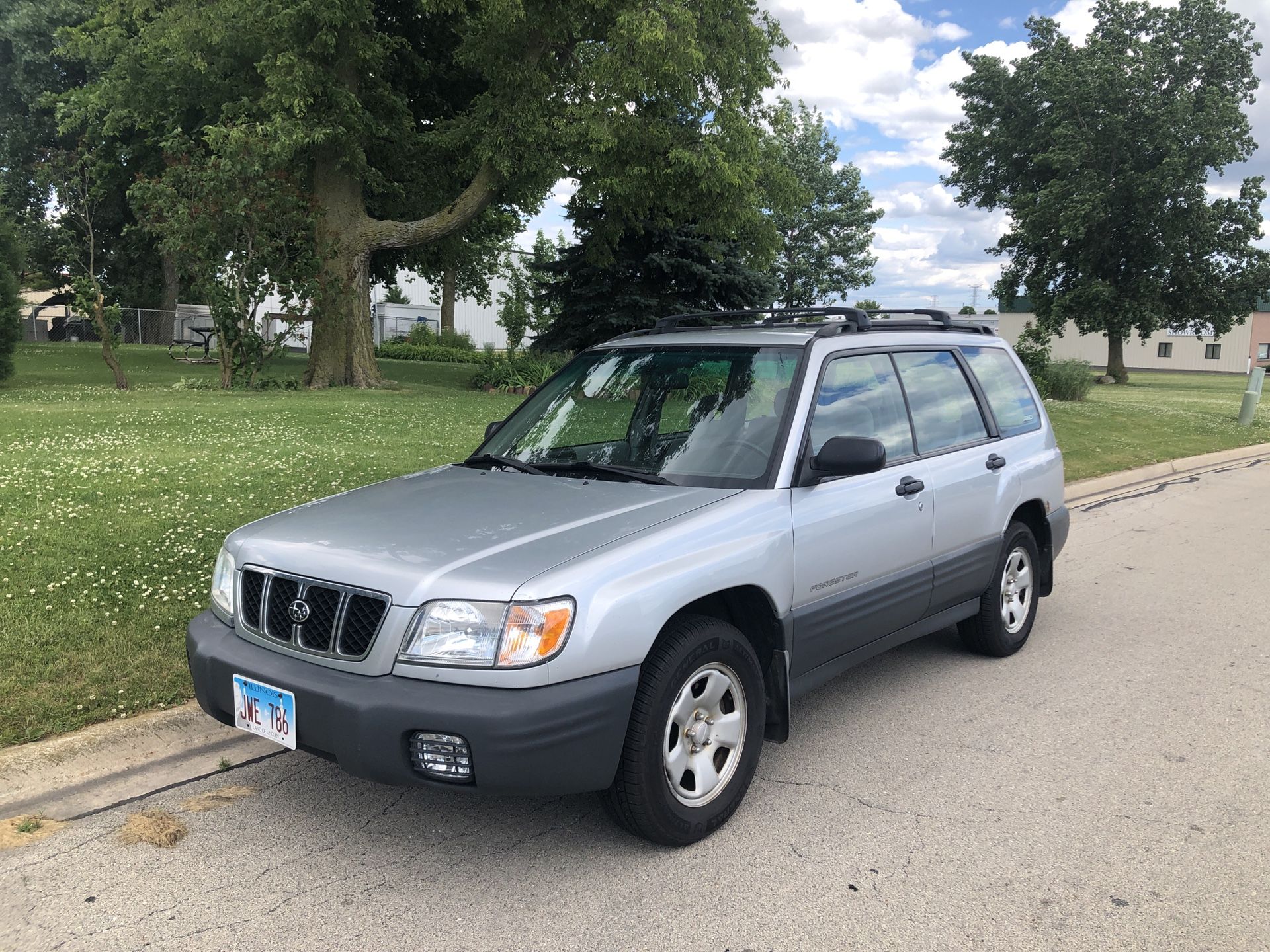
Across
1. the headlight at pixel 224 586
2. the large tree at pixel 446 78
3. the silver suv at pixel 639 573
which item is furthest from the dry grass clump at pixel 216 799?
the large tree at pixel 446 78

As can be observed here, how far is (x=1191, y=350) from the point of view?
77812 millimetres

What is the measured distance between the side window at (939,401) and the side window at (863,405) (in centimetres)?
12

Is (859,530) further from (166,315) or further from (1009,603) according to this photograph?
(166,315)

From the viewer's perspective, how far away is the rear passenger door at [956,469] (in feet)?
15.6

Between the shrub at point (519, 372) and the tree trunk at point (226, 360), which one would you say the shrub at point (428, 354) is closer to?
the shrub at point (519, 372)

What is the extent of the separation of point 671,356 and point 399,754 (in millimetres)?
2289

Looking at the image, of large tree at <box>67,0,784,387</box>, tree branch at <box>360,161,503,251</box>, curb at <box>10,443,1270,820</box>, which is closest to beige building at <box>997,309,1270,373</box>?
large tree at <box>67,0,784,387</box>

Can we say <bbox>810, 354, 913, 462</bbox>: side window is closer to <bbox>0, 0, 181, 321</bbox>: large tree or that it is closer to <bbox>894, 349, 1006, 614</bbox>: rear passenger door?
<bbox>894, 349, 1006, 614</bbox>: rear passenger door

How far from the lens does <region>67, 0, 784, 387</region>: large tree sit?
18.0m

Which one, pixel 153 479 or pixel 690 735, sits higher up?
pixel 153 479

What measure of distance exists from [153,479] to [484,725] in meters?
6.64

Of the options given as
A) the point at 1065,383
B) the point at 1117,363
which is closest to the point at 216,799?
the point at 1065,383

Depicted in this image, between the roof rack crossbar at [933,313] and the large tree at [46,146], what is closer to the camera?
the roof rack crossbar at [933,313]

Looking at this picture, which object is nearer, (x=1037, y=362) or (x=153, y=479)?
(x=153, y=479)
